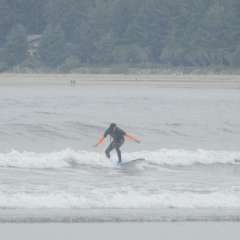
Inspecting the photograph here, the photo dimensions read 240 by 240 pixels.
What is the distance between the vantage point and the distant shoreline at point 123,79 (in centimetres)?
8481

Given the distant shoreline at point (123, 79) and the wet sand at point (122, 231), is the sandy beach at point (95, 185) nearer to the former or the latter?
the wet sand at point (122, 231)

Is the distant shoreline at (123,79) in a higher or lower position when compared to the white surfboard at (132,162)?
lower

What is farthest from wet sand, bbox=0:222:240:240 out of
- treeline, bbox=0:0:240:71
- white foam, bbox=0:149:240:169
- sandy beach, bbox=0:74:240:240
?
treeline, bbox=0:0:240:71

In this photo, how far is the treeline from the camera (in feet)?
314

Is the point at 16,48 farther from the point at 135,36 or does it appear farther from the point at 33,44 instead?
the point at 135,36

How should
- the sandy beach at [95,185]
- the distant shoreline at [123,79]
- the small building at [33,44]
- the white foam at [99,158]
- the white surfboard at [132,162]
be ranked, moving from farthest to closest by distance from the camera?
the small building at [33,44] → the distant shoreline at [123,79] → the white surfboard at [132,162] → the white foam at [99,158] → the sandy beach at [95,185]

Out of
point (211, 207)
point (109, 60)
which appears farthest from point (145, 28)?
point (211, 207)

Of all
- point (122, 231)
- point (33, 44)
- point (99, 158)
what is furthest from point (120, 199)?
point (33, 44)

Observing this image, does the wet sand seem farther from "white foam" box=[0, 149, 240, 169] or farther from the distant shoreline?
the distant shoreline

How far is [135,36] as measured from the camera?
3979 inches

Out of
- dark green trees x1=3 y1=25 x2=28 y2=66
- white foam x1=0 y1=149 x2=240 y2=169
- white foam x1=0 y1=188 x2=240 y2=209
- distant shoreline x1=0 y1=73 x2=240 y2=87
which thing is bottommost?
distant shoreline x1=0 y1=73 x2=240 y2=87

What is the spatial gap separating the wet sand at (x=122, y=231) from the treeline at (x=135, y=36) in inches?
3177

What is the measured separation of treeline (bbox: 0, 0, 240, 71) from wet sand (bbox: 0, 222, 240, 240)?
3177 inches

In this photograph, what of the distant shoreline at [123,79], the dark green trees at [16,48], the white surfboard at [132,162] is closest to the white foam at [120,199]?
the white surfboard at [132,162]
